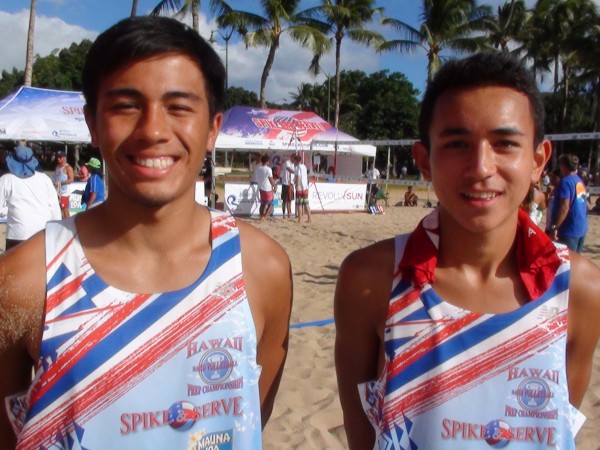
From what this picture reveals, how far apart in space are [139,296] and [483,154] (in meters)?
0.94

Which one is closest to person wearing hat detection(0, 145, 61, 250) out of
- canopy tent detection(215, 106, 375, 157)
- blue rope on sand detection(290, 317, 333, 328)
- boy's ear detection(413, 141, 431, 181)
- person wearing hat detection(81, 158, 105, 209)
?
blue rope on sand detection(290, 317, 333, 328)

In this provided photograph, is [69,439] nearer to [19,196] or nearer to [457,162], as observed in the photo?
[457,162]

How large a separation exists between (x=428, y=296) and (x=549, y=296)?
1.04 ft

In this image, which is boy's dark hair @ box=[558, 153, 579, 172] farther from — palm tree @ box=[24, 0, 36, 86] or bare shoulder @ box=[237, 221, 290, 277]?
palm tree @ box=[24, 0, 36, 86]

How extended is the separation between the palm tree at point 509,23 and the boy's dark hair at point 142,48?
1259 inches

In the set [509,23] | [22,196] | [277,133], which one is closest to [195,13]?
[277,133]

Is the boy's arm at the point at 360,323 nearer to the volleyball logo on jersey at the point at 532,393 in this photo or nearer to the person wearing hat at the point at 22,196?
the volleyball logo on jersey at the point at 532,393

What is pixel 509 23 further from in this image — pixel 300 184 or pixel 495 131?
pixel 495 131

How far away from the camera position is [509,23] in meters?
30.7

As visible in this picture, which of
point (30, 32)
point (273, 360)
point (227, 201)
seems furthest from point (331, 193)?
point (273, 360)

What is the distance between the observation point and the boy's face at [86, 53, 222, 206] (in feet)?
4.59

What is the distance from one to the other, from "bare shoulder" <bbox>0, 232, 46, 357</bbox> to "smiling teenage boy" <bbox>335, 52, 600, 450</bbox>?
805 mm

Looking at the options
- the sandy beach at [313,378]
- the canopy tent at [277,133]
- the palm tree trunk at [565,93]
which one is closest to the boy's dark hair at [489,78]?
the sandy beach at [313,378]

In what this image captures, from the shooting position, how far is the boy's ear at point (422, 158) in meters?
1.61
